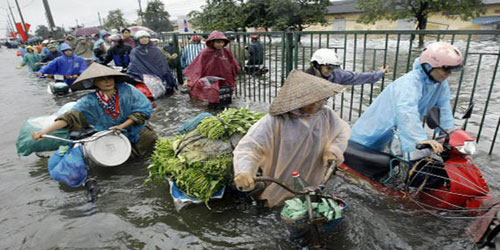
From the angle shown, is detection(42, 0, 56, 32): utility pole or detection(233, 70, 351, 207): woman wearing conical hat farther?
detection(42, 0, 56, 32): utility pole

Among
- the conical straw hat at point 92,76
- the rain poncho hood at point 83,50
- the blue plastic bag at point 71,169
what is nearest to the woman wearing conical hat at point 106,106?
the conical straw hat at point 92,76

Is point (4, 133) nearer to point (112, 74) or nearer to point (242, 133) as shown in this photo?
point (112, 74)

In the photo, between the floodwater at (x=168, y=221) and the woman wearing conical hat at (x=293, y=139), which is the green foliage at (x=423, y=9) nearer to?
the floodwater at (x=168, y=221)

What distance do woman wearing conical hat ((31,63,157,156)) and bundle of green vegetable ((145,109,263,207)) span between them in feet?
3.61

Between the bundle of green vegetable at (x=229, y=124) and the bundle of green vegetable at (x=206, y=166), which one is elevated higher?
the bundle of green vegetable at (x=229, y=124)

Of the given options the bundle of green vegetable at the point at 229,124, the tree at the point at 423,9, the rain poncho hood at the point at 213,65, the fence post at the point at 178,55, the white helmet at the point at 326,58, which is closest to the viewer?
the bundle of green vegetable at the point at 229,124

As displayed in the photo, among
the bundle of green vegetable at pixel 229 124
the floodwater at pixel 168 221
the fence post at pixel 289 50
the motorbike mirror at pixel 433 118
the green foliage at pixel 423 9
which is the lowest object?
the floodwater at pixel 168 221

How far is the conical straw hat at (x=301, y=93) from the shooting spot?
88.1 inches

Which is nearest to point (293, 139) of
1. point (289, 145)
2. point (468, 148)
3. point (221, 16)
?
point (289, 145)

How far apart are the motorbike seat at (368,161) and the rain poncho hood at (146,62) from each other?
612 centimetres

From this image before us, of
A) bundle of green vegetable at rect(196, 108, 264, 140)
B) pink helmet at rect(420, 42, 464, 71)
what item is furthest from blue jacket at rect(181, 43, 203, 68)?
pink helmet at rect(420, 42, 464, 71)

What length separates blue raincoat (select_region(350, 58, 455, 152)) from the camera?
2.75 metres

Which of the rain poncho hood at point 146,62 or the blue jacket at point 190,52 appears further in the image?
the blue jacket at point 190,52

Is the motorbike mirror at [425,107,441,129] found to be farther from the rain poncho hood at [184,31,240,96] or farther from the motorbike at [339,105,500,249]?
the rain poncho hood at [184,31,240,96]
